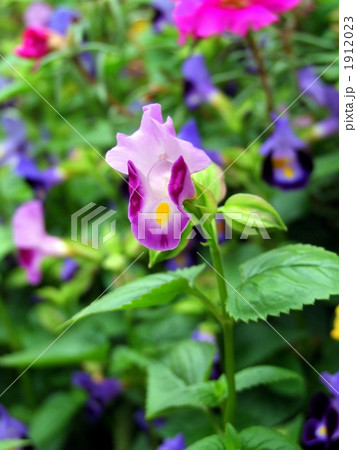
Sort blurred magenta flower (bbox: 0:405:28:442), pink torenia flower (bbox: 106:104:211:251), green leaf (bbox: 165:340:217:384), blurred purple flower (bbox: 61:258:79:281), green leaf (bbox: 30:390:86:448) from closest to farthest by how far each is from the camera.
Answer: pink torenia flower (bbox: 106:104:211:251) → green leaf (bbox: 165:340:217:384) → blurred magenta flower (bbox: 0:405:28:442) → green leaf (bbox: 30:390:86:448) → blurred purple flower (bbox: 61:258:79:281)

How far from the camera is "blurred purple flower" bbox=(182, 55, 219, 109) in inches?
38.5

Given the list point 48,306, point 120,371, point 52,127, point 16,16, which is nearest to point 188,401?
point 120,371

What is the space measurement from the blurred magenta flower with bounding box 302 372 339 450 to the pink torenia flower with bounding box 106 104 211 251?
22cm

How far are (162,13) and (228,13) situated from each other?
1.21 ft

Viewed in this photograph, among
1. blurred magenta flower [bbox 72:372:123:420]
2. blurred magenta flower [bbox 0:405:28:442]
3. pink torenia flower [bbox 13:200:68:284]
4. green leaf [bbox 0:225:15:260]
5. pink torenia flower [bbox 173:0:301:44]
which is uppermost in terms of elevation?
pink torenia flower [bbox 173:0:301:44]

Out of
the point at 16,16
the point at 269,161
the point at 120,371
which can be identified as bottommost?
the point at 120,371

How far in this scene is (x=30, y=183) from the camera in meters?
1.05

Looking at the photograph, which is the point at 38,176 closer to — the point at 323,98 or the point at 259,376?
the point at 323,98

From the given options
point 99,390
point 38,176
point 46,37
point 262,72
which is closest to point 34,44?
point 46,37

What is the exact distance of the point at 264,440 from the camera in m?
0.49

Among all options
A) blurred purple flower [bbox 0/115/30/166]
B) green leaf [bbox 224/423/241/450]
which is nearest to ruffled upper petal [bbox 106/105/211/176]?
green leaf [bbox 224/423/241/450]

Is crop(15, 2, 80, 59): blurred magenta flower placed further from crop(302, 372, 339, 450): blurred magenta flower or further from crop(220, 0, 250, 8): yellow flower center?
crop(302, 372, 339, 450): blurred magenta flower

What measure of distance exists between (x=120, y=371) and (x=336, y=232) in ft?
1.13
